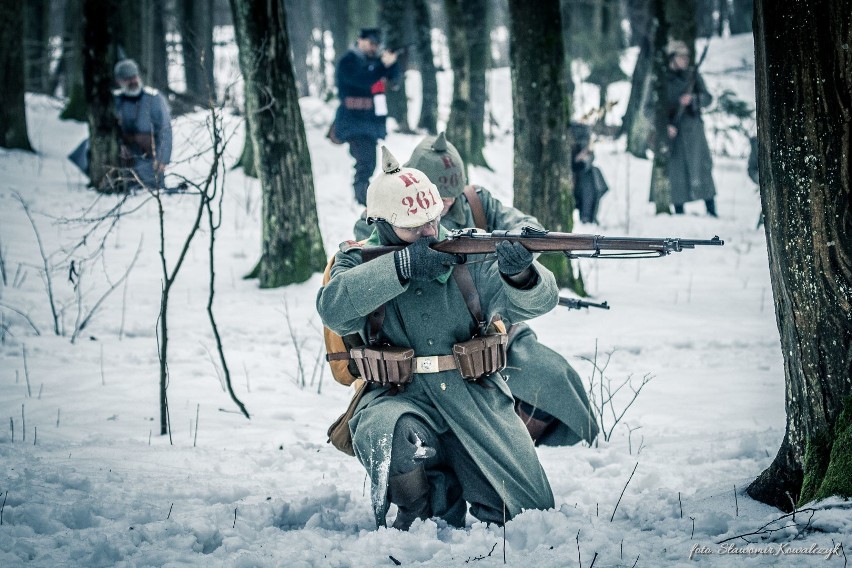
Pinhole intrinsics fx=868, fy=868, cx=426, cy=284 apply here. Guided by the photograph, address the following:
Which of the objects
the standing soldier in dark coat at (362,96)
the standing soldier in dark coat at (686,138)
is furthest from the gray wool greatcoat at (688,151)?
the standing soldier in dark coat at (362,96)

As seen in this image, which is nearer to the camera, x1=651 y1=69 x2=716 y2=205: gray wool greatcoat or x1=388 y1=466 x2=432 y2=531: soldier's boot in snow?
x1=388 y1=466 x2=432 y2=531: soldier's boot in snow

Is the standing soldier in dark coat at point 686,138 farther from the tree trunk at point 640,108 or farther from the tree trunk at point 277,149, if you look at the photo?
the tree trunk at point 277,149

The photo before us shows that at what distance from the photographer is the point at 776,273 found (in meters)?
3.10

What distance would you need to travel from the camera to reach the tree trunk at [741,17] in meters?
33.0

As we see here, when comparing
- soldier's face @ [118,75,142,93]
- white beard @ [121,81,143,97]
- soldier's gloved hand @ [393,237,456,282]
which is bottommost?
soldier's gloved hand @ [393,237,456,282]

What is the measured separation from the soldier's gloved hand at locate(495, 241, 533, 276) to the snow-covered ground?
3.06 feet

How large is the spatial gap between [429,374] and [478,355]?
8.5 inches

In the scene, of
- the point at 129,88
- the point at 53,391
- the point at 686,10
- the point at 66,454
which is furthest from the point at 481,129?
the point at 66,454

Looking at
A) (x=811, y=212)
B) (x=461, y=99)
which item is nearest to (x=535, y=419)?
(x=811, y=212)

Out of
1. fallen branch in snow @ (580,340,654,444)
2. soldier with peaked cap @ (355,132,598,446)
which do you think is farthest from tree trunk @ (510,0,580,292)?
soldier with peaked cap @ (355,132,598,446)

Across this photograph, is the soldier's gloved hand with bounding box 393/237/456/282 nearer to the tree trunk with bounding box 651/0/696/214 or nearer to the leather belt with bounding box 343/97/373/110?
the leather belt with bounding box 343/97/373/110

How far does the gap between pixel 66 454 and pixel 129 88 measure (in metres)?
7.57

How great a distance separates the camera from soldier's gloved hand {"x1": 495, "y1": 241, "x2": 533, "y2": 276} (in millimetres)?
3246

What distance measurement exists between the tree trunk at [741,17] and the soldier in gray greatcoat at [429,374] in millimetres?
32790
